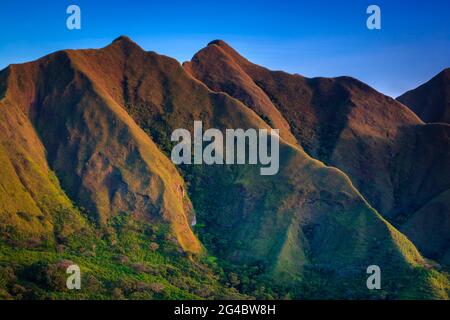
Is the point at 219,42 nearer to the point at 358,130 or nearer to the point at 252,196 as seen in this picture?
the point at 358,130

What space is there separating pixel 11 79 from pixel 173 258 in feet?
133

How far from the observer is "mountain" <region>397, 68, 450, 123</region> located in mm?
154625

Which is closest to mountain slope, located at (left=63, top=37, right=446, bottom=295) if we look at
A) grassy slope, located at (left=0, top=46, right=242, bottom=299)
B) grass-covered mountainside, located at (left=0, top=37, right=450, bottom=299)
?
grass-covered mountainside, located at (left=0, top=37, right=450, bottom=299)

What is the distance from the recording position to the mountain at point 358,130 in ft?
422

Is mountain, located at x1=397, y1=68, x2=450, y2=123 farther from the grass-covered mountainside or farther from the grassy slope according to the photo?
the grassy slope

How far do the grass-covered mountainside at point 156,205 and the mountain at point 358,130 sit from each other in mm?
4002

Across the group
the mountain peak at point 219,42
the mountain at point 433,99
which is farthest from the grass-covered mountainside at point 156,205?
the mountain at point 433,99

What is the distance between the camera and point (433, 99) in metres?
159

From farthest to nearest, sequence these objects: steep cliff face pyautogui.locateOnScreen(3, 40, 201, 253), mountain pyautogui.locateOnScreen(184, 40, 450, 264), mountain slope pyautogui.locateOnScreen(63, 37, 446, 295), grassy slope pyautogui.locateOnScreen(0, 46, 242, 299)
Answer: mountain pyautogui.locateOnScreen(184, 40, 450, 264) < steep cliff face pyautogui.locateOnScreen(3, 40, 201, 253) < mountain slope pyautogui.locateOnScreen(63, 37, 446, 295) < grassy slope pyautogui.locateOnScreen(0, 46, 242, 299)

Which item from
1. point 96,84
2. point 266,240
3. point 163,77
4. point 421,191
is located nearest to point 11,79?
point 96,84

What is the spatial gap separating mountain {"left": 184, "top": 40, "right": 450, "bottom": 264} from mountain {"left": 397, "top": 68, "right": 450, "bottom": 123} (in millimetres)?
15576

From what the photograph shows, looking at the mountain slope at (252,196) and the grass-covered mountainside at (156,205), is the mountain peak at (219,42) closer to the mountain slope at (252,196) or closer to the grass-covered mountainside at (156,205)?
the grass-covered mountainside at (156,205)

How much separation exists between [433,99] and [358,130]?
3125 centimetres

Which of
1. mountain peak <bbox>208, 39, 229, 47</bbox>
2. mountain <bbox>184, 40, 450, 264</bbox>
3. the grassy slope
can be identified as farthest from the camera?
mountain peak <bbox>208, 39, 229, 47</bbox>
